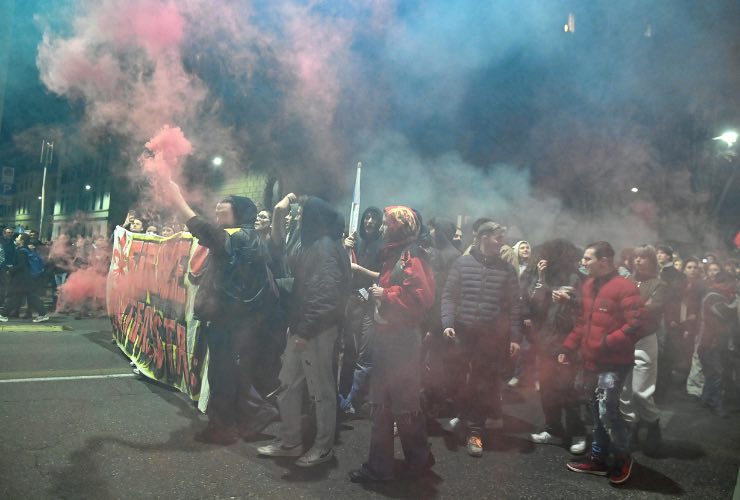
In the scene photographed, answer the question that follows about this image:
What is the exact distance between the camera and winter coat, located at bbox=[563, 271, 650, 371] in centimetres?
362

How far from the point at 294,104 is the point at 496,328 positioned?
6.16m

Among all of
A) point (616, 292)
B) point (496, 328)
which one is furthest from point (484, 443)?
point (616, 292)

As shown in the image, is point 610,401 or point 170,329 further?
point 170,329

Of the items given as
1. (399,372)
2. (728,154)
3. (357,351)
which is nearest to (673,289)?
(357,351)

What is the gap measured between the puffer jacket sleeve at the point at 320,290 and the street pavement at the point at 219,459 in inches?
38.5

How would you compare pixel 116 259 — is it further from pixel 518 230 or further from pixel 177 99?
pixel 518 230

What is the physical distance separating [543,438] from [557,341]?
A: 2.78 feet

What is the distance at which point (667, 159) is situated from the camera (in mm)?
9328

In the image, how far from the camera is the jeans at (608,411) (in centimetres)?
360

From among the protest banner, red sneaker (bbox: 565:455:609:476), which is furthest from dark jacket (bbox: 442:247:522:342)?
the protest banner

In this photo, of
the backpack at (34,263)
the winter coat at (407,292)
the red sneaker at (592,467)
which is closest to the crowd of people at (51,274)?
the backpack at (34,263)

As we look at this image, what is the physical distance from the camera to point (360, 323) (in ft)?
16.4

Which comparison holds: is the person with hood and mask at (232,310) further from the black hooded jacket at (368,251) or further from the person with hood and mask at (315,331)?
the black hooded jacket at (368,251)

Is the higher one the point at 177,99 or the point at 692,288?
the point at 177,99
